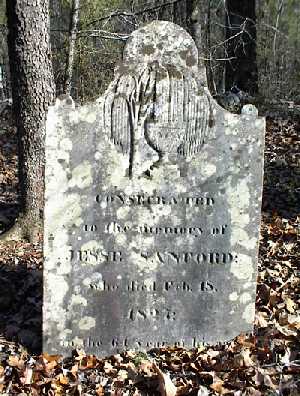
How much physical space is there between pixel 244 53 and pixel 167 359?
11.9 metres

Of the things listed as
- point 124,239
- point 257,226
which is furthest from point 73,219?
point 257,226

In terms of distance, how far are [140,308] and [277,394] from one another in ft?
4.30

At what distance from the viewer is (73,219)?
434 cm

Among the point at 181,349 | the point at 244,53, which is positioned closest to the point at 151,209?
the point at 181,349

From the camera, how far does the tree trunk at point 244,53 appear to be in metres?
14.9

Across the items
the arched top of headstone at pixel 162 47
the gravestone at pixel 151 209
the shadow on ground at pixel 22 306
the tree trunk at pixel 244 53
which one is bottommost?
the shadow on ground at pixel 22 306

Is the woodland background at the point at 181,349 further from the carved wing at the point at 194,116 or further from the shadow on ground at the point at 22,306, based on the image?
the carved wing at the point at 194,116

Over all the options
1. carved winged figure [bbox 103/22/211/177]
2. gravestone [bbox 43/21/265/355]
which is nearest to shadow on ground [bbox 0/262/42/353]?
gravestone [bbox 43/21/265/355]

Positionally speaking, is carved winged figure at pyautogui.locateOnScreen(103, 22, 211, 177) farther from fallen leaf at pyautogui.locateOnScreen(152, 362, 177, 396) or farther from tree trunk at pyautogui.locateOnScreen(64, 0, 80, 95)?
tree trunk at pyautogui.locateOnScreen(64, 0, 80, 95)

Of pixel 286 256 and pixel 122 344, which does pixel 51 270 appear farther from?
pixel 286 256

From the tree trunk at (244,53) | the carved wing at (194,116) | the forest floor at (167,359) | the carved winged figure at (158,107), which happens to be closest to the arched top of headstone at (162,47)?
the carved winged figure at (158,107)

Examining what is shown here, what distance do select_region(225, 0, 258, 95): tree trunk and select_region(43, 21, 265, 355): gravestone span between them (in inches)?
428

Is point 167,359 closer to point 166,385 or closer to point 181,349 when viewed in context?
point 181,349

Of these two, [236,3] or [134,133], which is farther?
[236,3]
